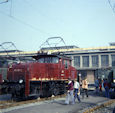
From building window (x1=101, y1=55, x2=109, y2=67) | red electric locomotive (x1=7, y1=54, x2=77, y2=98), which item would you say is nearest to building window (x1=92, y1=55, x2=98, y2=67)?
building window (x1=101, y1=55, x2=109, y2=67)

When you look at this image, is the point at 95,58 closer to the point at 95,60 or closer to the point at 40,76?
the point at 95,60

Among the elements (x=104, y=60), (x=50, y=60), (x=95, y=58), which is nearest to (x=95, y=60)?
(x=95, y=58)

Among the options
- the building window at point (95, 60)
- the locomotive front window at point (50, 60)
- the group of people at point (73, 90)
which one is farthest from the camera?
the building window at point (95, 60)

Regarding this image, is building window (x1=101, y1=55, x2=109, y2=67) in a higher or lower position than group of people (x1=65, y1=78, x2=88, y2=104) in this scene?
higher

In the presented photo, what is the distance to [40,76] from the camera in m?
14.2

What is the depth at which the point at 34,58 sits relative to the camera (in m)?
16.5

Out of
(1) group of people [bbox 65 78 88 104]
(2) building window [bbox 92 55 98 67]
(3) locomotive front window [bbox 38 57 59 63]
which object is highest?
(2) building window [bbox 92 55 98 67]

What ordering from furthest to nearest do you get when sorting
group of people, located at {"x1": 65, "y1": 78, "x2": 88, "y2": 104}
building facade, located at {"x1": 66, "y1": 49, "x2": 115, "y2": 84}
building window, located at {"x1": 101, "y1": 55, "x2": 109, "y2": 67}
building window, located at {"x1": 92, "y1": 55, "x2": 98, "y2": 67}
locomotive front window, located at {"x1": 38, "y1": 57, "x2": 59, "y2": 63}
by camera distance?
1. building window, located at {"x1": 92, "y1": 55, "x2": 98, "y2": 67}
2. building window, located at {"x1": 101, "y1": 55, "x2": 109, "y2": 67}
3. building facade, located at {"x1": 66, "y1": 49, "x2": 115, "y2": 84}
4. locomotive front window, located at {"x1": 38, "y1": 57, "x2": 59, "y2": 63}
5. group of people, located at {"x1": 65, "y1": 78, "x2": 88, "y2": 104}

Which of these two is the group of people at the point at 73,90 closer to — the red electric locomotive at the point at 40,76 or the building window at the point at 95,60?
the red electric locomotive at the point at 40,76

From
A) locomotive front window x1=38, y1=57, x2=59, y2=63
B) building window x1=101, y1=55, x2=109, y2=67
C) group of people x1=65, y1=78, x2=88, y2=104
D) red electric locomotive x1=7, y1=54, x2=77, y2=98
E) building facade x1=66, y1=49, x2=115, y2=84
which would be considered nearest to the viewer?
group of people x1=65, y1=78, x2=88, y2=104

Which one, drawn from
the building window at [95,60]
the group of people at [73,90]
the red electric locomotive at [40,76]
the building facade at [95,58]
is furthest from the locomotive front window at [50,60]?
the building window at [95,60]

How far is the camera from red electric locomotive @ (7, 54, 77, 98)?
13.2m

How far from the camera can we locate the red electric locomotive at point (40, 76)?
1323 centimetres

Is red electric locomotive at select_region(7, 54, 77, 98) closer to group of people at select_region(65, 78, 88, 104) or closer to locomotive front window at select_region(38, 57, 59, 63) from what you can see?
locomotive front window at select_region(38, 57, 59, 63)
